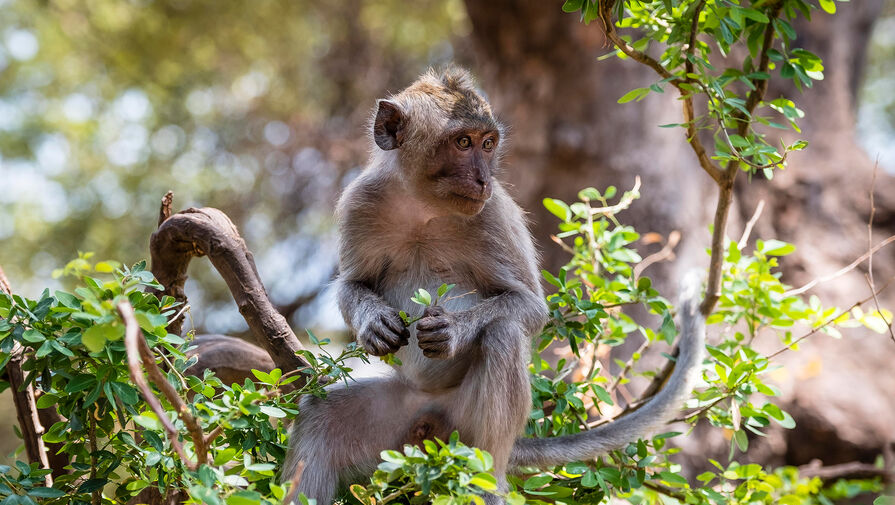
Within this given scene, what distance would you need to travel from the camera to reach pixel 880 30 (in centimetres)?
2106

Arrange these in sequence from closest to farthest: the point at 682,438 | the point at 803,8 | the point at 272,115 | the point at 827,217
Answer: the point at 803,8 < the point at 682,438 < the point at 827,217 < the point at 272,115

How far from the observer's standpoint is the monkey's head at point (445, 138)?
A: 179 inches

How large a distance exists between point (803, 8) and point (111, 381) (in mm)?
3594

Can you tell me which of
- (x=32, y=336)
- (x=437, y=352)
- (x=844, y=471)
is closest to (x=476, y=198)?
(x=437, y=352)

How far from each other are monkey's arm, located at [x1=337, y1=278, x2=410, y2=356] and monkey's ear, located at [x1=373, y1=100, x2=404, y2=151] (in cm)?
91

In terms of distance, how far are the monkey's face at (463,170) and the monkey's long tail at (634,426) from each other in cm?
135

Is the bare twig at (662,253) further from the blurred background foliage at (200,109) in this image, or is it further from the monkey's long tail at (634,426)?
the blurred background foliage at (200,109)

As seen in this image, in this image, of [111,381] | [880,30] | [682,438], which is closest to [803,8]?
[111,381]

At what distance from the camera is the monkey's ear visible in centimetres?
487

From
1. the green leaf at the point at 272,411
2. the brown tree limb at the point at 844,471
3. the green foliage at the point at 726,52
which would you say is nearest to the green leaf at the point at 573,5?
the green foliage at the point at 726,52

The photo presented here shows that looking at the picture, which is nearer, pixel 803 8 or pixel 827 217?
pixel 803 8

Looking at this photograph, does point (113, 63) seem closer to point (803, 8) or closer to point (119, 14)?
point (119, 14)

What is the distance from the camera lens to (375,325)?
165 inches

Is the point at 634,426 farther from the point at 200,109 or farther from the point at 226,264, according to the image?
the point at 200,109
